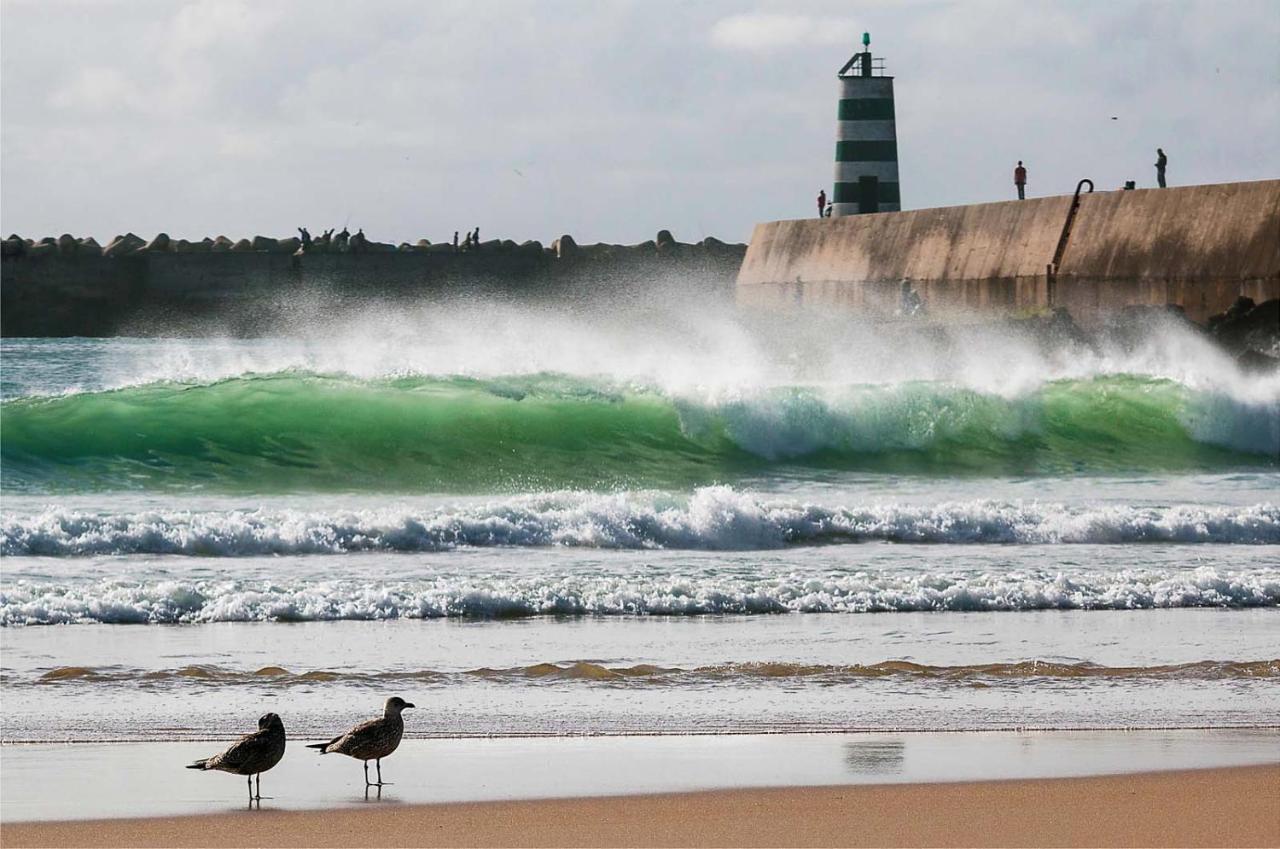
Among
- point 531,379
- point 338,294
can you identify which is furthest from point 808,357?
point 338,294

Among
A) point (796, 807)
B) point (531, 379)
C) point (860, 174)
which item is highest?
point (860, 174)

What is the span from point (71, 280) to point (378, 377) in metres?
37.3

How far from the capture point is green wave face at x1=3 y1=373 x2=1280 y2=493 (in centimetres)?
1557

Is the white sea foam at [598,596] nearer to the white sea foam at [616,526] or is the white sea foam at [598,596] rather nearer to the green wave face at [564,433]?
the white sea foam at [616,526]

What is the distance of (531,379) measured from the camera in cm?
1888

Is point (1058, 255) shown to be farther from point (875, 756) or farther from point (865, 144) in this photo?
point (875, 756)

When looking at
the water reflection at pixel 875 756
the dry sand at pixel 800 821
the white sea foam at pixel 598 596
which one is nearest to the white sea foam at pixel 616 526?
the white sea foam at pixel 598 596

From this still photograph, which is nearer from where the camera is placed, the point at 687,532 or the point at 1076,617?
the point at 1076,617

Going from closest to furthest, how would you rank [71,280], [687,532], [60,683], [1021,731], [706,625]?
[1021,731] → [60,683] → [706,625] → [687,532] → [71,280]

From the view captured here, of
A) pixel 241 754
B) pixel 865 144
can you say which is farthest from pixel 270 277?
pixel 241 754

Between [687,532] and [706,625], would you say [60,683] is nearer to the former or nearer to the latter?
[706,625]

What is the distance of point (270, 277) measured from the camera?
55.7m

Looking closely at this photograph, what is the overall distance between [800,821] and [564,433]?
1249 cm

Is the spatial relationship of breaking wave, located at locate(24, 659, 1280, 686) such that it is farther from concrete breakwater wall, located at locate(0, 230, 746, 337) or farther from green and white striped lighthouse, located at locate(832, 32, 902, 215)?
concrete breakwater wall, located at locate(0, 230, 746, 337)
